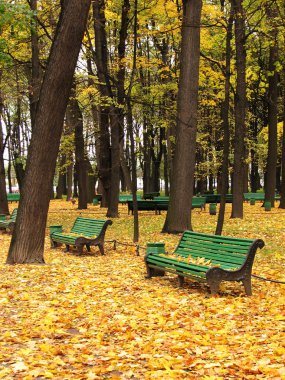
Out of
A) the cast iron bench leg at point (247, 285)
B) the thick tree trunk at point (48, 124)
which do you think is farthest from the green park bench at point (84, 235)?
the cast iron bench leg at point (247, 285)

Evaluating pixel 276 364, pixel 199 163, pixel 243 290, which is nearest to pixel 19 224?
pixel 243 290

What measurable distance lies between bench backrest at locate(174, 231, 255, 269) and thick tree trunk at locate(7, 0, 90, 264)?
295 centimetres

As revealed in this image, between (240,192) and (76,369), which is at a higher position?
(240,192)

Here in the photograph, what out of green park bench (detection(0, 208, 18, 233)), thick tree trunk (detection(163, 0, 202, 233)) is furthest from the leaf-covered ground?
green park bench (detection(0, 208, 18, 233))

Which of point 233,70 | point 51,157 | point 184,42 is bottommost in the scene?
point 51,157

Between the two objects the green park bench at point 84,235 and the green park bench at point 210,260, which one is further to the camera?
the green park bench at point 84,235

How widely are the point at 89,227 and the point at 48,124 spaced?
3923 millimetres

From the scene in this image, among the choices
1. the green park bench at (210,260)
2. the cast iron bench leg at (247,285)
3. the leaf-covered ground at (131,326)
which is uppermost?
the green park bench at (210,260)

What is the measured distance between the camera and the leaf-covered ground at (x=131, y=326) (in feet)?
16.3

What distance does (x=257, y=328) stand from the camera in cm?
633

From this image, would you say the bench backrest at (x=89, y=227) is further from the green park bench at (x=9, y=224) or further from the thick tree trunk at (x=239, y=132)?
the thick tree trunk at (x=239, y=132)

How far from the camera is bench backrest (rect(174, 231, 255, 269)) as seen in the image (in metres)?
8.18

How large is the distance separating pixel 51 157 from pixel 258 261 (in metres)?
4.83

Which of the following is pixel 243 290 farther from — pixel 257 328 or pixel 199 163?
pixel 199 163
